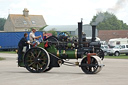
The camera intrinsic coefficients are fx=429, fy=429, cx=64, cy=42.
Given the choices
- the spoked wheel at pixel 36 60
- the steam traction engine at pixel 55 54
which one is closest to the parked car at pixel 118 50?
the steam traction engine at pixel 55 54

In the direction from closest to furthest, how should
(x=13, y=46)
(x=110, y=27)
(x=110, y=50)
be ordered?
(x=110, y=50)
(x=13, y=46)
(x=110, y=27)

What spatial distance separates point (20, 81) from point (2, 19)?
181855 millimetres

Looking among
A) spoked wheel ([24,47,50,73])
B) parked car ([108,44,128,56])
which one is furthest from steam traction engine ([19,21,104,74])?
parked car ([108,44,128,56])

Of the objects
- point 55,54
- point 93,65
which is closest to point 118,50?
point 55,54

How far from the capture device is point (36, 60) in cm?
1712

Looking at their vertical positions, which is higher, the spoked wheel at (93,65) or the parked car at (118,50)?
the parked car at (118,50)

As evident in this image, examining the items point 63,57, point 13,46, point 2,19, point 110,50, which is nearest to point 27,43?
point 63,57

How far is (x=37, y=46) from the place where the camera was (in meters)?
17.5

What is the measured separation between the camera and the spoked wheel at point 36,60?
16.9 m

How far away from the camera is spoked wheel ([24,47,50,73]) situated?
1694 cm

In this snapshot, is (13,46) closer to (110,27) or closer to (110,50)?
(110,50)

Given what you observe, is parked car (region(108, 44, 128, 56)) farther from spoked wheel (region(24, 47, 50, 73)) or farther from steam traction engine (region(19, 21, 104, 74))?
spoked wheel (region(24, 47, 50, 73))

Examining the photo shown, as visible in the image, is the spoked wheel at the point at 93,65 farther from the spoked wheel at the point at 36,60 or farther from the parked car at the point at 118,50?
the parked car at the point at 118,50

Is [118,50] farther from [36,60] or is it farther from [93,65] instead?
[93,65]
